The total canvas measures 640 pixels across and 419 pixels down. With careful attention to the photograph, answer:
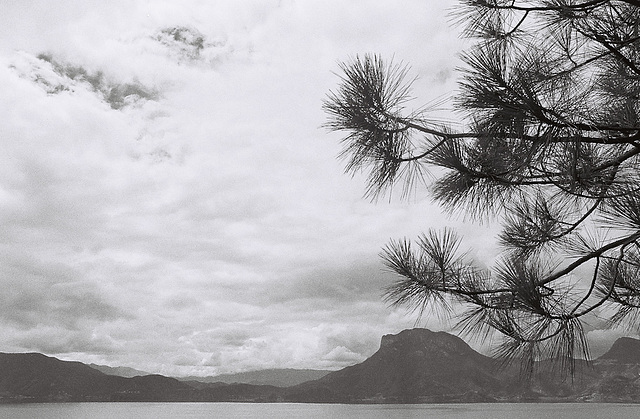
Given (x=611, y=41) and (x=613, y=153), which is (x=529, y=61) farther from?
(x=613, y=153)

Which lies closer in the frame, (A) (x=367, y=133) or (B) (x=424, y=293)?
(A) (x=367, y=133)

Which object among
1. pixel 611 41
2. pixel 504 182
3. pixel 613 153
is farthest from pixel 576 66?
pixel 504 182

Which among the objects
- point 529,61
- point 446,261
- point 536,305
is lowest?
point 536,305

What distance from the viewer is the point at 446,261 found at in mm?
4809

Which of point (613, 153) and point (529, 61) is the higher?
point (529, 61)

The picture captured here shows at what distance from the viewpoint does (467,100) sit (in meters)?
3.53

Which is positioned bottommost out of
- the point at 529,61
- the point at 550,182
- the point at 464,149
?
the point at 550,182

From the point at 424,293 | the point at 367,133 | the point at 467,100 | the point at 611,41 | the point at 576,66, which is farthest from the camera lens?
the point at 424,293

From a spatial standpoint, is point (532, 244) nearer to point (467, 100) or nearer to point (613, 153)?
point (613, 153)

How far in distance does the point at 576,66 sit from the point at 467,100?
48.1 inches

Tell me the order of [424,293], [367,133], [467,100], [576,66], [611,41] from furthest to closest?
[424,293]
[367,133]
[576,66]
[611,41]
[467,100]

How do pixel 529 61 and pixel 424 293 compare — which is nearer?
pixel 529 61

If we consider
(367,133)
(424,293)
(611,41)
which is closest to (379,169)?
(367,133)

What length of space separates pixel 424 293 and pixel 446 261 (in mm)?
338
